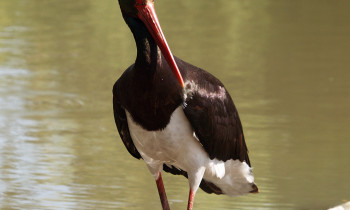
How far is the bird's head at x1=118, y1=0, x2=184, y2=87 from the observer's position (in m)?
4.17

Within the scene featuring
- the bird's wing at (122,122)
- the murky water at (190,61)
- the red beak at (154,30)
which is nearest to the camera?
the red beak at (154,30)

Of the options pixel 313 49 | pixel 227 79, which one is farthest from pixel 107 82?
pixel 313 49

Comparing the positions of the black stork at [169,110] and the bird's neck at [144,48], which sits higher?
the bird's neck at [144,48]

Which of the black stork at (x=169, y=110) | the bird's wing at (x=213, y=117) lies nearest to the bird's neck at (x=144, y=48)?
the black stork at (x=169, y=110)

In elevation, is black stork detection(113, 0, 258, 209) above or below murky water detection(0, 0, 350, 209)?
above

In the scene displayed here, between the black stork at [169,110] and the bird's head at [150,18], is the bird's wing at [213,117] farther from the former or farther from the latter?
the bird's head at [150,18]

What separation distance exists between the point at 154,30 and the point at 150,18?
0.21ft

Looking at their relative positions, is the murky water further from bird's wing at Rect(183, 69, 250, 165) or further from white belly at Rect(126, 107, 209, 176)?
white belly at Rect(126, 107, 209, 176)

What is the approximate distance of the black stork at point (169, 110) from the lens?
4242mm

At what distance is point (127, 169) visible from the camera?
21.2ft

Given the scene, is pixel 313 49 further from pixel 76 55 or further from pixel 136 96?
pixel 136 96

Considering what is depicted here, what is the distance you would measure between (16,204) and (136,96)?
189cm

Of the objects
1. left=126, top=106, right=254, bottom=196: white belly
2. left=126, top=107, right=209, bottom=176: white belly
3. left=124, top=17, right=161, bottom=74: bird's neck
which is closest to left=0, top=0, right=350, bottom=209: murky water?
left=126, top=106, right=254, bottom=196: white belly

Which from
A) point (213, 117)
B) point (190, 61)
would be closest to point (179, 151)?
point (213, 117)
